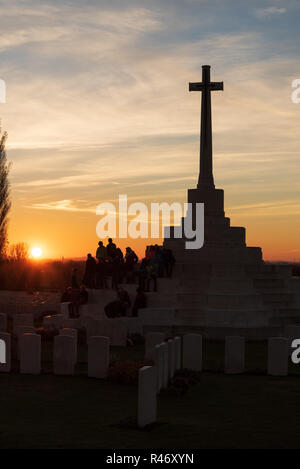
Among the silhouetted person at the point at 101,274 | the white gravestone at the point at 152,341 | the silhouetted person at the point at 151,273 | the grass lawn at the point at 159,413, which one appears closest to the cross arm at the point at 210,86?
the silhouetted person at the point at 151,273

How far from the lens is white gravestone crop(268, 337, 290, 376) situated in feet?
56.6

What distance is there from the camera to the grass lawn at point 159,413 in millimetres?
10523

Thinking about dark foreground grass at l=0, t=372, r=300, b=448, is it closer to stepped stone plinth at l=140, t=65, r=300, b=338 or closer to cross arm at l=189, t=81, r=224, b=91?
stepped stone plinth at l=140, t=65, r=300, b=338

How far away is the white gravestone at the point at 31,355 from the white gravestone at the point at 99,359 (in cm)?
130

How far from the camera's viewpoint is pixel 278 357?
1730 centimetres

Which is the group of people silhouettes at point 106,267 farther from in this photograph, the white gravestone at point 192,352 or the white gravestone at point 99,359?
the white gravestone at point 99,359

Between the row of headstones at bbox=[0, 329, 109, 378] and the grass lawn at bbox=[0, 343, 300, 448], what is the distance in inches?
12.6

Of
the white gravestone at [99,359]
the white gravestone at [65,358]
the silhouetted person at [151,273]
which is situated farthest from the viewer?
the silhouetted person at [151,273]

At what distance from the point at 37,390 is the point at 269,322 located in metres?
14.4

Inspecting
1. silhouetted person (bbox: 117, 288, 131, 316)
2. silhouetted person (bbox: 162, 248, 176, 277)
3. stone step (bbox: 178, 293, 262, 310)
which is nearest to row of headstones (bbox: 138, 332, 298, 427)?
silhouetted person (bbox: 117, 288, 131, 316)

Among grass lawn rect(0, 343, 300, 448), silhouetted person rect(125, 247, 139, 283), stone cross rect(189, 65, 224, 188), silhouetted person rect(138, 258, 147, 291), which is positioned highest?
stone cross rect(189, 65, 224, 188)

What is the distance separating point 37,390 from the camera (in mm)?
14906
